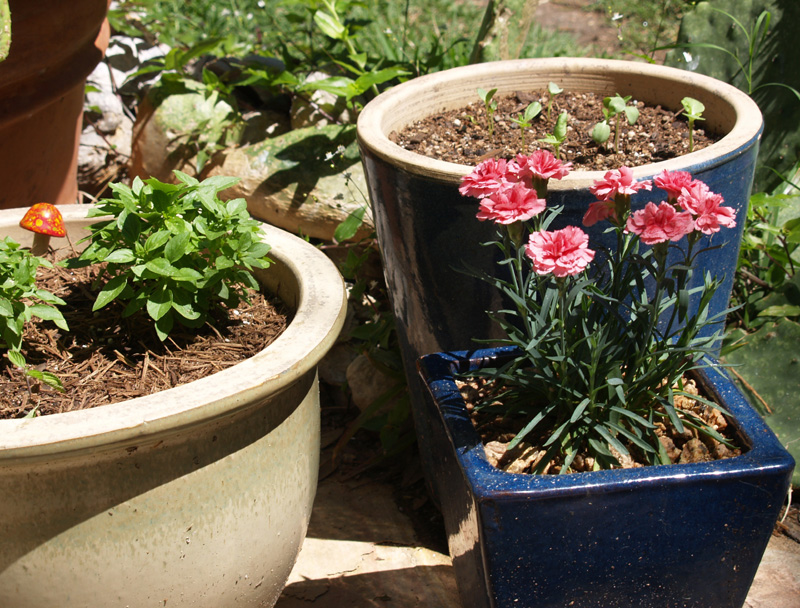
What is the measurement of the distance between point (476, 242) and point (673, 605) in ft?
2.27

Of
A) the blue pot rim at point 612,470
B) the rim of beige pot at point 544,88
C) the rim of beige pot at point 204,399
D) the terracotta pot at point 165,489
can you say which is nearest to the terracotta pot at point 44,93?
the rim of beige pot at point 544,88

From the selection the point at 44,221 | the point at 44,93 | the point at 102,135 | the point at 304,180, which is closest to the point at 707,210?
the point at 44,221

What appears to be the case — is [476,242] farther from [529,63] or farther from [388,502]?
[388,502]

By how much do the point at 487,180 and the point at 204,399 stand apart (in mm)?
503

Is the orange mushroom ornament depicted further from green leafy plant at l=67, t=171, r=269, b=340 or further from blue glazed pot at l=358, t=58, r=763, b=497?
blue glazed pot at l=358, t=58, r=763, b=497

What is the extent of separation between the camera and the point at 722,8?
7.18 ft

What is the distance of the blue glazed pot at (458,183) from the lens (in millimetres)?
1419

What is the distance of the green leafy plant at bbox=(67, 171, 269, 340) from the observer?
4.26 feet

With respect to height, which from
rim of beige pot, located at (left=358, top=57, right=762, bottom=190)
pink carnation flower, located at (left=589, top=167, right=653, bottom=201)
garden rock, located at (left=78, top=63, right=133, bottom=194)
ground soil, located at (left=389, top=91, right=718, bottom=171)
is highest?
pink carnation flower, located at (left=589, top=167, right=653, bottom=201)

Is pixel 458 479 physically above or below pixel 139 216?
below

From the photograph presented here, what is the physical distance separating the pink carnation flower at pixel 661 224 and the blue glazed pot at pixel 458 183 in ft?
1.11

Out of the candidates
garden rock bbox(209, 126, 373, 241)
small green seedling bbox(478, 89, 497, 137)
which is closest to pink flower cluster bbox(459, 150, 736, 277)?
small green seedling bbox(478, 89, 497, 137)

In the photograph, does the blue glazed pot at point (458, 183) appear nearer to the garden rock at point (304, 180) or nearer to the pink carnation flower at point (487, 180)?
the pink carnation flower at point (487, 180)

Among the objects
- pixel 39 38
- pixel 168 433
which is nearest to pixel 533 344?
pixel 168 433
